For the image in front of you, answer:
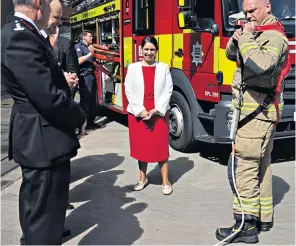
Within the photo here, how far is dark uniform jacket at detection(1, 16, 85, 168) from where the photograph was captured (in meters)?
2.34

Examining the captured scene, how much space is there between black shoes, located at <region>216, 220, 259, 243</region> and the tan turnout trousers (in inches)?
2.7

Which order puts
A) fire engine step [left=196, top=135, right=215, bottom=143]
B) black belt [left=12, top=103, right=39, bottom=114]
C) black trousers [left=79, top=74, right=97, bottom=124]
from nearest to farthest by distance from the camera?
black belt [left=12, top=103, right=39, bottom=114]
fire engine step [left=196, top=135, right=215, bottom=143]
black trousers [left=79, top=74, right=97, bottom=124]

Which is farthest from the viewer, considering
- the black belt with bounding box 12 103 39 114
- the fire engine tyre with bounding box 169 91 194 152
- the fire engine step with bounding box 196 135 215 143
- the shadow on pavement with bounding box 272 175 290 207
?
the fire engine tyre with bounding box 169 91 194 152

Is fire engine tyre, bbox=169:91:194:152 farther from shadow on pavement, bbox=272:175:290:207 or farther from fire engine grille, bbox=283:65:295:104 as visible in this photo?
shadow on pavement, bbox=272:175:290:207

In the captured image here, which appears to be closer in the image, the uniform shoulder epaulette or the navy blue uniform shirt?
the uniform shoulder epaulette

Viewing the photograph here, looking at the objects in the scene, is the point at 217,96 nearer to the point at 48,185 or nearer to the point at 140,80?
the point at 140,80

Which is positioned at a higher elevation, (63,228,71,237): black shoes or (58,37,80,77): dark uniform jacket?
(58,37,80,77): dark uniform jacket

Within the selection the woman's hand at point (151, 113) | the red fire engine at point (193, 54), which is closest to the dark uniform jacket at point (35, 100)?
the woman's hand at point (151, 113)

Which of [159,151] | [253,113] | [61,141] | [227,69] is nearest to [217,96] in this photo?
[227,69]

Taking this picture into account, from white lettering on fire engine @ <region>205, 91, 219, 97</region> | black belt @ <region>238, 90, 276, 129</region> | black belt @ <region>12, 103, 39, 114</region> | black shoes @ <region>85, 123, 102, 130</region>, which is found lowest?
black shoes @ <region>85, 123, 102, 130</region>

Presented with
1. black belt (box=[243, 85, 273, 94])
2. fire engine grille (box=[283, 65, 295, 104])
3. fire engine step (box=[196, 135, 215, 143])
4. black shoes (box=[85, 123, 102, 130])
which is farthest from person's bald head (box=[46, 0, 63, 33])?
black shoes (box=[85, 123, 102, 130])

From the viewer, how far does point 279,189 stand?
5039 mm

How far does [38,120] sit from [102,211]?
219 cm

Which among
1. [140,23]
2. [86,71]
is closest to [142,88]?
[140,23]
